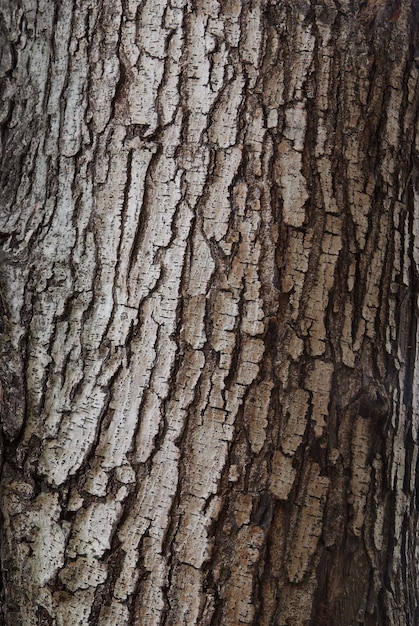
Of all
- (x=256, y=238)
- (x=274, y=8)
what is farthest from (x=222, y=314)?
(x=274, y=8)

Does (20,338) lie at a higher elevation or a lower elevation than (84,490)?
higher

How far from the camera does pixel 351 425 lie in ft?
3.68

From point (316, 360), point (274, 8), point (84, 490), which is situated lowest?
point (84, 490)

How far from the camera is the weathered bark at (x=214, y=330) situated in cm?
106

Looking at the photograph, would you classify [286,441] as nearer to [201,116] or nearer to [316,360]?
[316,360]

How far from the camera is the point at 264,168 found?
3.65ft

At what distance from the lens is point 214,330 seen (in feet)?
3.56

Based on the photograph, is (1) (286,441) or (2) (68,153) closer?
(1) (286,441)

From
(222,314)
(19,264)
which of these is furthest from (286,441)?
(19,264)

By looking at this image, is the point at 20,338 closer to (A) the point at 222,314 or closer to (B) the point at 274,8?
(A) the point at 222,314

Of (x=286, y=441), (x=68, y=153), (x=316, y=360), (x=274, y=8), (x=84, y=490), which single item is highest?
(x=274, y=8)

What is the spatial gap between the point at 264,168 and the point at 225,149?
73 millimetres

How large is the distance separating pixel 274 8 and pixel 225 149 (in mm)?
267

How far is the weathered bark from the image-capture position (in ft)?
3.49
